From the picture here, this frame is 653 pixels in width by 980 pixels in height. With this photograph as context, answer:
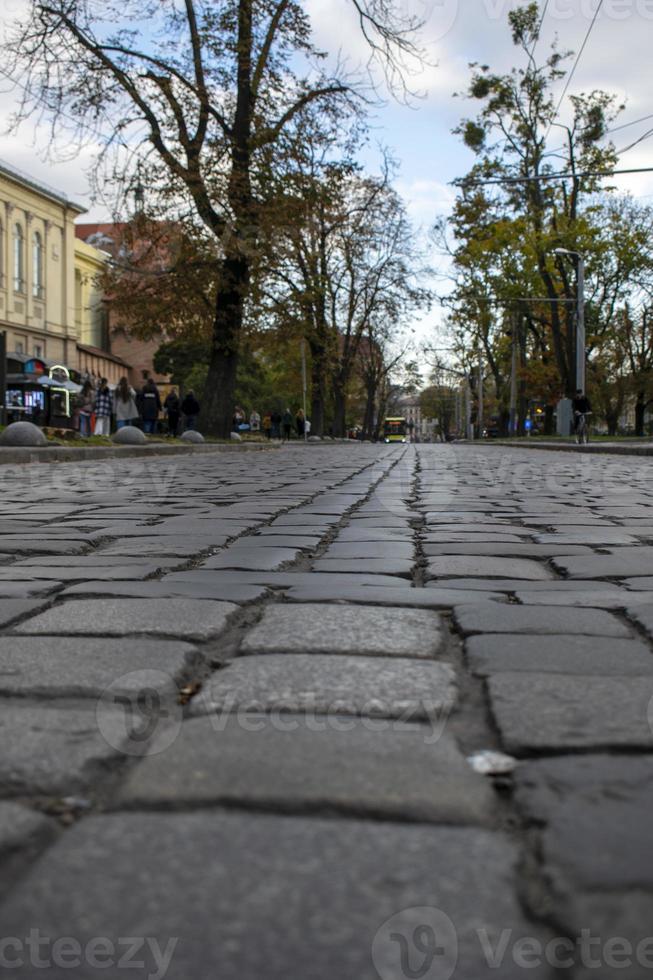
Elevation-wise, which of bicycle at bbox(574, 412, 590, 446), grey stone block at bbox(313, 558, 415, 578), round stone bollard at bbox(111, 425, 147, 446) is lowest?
grey stone block at bbox(313, 558, 415, 578)

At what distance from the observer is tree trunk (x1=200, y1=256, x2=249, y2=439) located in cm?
2488

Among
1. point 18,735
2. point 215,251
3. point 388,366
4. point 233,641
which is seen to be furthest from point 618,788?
point 388,366

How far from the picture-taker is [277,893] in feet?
3.85

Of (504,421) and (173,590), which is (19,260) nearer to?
(504,421)

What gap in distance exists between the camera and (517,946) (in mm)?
1085

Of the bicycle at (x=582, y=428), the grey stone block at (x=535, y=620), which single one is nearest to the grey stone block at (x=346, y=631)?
the grey stone block at (x=535, y=620)

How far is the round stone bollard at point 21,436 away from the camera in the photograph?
15.2 m

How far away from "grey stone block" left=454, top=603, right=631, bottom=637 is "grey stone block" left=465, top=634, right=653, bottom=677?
10cm

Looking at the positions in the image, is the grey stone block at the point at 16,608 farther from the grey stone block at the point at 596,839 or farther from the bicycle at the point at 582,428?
the bicycle at the point at 582,428

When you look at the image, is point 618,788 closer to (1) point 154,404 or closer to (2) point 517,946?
(2) point 517,946

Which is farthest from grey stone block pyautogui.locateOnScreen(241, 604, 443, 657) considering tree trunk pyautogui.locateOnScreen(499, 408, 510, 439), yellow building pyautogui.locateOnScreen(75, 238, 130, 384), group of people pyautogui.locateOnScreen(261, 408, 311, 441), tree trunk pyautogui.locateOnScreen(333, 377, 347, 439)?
tree trunk pyautogui.locateOnScreen(499, 408, 510, 439)

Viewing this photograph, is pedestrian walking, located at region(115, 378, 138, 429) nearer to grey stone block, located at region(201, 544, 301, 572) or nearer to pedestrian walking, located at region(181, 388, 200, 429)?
pedestrian walking, located at region(181, 388, 200, 429)

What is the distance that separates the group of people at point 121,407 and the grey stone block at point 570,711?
21808 millimetres

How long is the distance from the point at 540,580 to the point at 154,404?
25.5m
